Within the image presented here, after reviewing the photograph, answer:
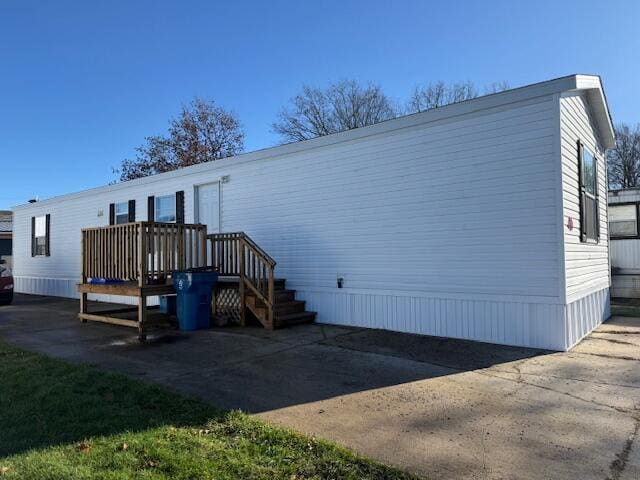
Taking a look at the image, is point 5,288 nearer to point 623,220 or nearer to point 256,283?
point 256,283

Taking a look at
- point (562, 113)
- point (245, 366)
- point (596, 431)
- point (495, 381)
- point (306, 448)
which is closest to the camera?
point (306, 448)

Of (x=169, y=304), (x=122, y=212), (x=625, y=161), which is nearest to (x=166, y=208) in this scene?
(x=122, y=212)

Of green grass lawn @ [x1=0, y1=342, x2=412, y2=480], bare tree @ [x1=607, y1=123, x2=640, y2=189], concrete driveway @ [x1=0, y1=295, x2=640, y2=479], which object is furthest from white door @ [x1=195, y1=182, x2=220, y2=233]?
bare tree @ [x1=607, y1=123, x2=640, y2=189]

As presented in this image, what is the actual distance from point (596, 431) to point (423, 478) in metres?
1.76

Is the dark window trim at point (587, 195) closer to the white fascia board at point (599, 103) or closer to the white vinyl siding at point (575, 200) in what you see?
the white vinyl siding at point (575, 200)

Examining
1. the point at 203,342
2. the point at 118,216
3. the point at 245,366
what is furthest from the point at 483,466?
the point at 118,216

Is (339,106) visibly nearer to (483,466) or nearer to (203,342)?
(203,342)

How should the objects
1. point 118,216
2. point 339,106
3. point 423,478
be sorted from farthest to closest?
point 339,106
point 118,216
point 423,478

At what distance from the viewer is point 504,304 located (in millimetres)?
6891

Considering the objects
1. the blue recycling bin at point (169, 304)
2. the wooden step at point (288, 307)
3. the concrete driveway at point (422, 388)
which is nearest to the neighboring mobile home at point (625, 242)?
the concrete driveway at point (422, 388)

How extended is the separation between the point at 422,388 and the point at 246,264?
17.6 ft

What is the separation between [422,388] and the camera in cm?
497

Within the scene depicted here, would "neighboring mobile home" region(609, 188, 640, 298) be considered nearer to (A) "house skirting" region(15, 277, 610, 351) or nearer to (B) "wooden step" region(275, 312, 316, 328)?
(A) "house skirting" region(15, 277, 610, 351)

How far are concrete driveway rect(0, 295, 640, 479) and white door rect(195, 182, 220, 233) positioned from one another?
366cm
